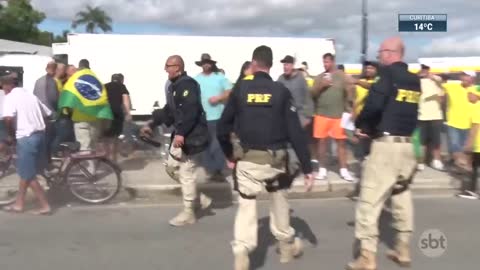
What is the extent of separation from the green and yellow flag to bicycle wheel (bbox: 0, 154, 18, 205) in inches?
43.1

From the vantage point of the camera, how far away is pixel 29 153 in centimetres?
851

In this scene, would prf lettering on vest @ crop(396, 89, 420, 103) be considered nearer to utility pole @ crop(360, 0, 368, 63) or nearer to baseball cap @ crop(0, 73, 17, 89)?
baseball cap @ crop(0, 73, 17, 89)

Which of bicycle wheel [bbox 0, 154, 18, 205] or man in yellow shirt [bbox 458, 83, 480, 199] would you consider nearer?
bicycle wheel [bbox 0, 154, 18, 205]

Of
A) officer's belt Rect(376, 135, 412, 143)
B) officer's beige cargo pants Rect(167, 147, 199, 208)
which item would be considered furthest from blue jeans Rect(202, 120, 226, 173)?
officer's belt Rect(376, 135, 412, 143)

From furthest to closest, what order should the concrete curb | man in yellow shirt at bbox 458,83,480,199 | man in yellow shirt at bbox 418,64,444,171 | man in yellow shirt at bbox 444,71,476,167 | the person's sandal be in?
man in yellow shirt at bbox 418,64,444,171
man in yellow shirt at bbox 444,71,476,167
the concrete curb
man in yellow shirt at bbox 458,83,480,199
the person's sandal

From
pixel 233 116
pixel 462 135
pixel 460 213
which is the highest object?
pixel 233 116

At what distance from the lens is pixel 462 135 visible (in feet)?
37.2

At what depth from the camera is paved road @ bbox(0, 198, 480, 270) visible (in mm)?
6539

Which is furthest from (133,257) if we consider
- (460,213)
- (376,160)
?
(460,213)

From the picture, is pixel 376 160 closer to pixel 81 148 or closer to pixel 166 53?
pixel 81 148

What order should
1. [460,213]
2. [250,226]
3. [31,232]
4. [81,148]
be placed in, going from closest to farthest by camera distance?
[250,226] → [31,232] → [460,213] → [81,148]

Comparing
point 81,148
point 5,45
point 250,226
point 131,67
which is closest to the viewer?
point 250,226

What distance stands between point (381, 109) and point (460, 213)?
3439 millimetres

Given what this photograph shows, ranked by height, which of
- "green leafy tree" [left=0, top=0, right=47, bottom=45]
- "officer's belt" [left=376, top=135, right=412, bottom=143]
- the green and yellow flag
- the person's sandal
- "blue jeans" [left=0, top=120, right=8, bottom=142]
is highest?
"green leafy tree" [left=0, top=0, right=47, bottom=45]
